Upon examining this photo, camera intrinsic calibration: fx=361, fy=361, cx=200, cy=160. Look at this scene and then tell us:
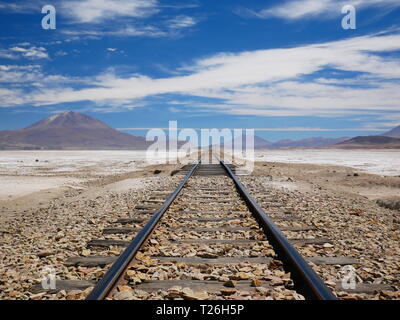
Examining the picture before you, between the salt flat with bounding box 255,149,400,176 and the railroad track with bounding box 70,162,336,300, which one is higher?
the salt flat with bounding box 255,149,400,176

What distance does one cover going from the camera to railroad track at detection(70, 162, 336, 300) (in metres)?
3.39

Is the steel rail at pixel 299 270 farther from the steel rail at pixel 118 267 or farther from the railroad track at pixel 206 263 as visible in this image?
the steel rail at pixel 118 267

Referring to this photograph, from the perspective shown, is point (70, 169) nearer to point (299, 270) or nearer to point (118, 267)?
point (118, 267)

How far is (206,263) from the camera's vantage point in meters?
4.21

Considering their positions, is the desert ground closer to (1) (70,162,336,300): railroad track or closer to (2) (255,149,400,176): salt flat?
(1) (70,162,336,300): railroad track

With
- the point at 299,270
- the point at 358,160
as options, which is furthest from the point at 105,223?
the point at 358,160

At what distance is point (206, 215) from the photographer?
22.5ft

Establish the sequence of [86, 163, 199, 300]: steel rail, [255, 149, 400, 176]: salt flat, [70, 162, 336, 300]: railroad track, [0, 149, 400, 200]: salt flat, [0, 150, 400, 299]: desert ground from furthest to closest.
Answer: [255, 149, 400, 176]: salt flat → [0, 149, 400, 200]: salt flat → [0, 150, 400, 299]: desert ground → [70, 162, 336, 300]: railroad track → [86, 163, 199, 300]: steel rail

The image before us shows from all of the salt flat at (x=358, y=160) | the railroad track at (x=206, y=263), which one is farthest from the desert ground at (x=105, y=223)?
the salt flat at (x=358, y=160)

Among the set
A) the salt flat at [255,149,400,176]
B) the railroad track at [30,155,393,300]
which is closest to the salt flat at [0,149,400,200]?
the salt flat at [255,149,400,176]

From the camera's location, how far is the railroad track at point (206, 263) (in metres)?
3.39

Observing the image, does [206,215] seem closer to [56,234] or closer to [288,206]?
[288,206]

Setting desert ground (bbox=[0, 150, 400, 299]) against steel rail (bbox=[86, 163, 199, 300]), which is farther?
desert ground (bbox=[0, 150, 400, 299])
